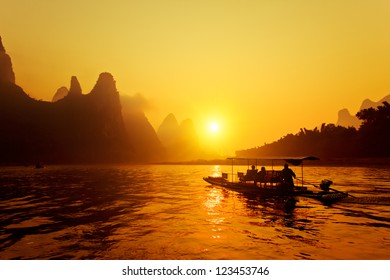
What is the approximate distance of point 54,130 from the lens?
103 meters

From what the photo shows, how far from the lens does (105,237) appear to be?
14414 mm

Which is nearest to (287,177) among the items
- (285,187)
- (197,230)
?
(285,187)

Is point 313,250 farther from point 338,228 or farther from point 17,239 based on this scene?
point 17,239

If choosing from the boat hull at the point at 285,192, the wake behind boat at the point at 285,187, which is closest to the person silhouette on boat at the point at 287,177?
the wake behind boat at the point at 285,187

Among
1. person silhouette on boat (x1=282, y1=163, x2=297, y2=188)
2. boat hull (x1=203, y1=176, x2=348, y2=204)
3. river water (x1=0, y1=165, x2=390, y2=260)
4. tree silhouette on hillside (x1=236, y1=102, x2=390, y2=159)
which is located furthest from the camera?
tree silhouette on hillside (x1=236, y1=102, x2=390, y2=159)

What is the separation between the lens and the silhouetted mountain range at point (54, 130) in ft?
315

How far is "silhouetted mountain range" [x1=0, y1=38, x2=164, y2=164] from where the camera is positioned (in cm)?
9594

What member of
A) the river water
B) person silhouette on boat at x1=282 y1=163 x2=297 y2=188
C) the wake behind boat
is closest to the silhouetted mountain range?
the wake behind boat

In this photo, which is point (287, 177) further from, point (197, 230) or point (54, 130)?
point (54, 130)

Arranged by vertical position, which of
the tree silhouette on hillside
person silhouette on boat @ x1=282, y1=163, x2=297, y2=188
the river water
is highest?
the tree silhouette on hillside

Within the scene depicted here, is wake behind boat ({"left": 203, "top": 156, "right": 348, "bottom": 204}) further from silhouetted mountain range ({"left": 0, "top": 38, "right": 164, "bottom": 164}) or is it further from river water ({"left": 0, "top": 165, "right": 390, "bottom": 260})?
silhouetted mountain range ({"left": 0, "top": 38, "right": 164, "bottom": 164})

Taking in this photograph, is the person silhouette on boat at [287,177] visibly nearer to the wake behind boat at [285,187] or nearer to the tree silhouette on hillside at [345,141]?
the wake behind boat at [285,187]

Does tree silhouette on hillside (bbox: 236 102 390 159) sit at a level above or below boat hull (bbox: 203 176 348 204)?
above
